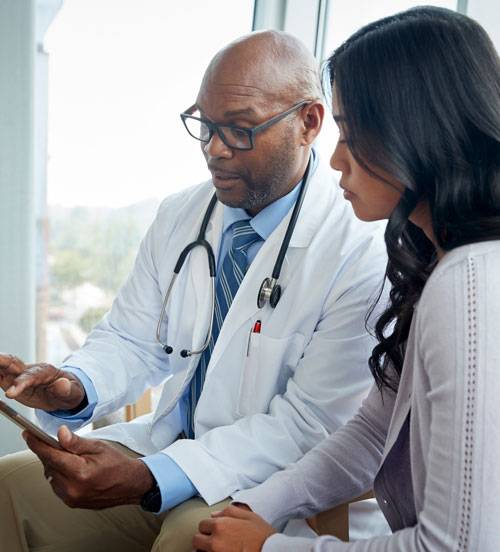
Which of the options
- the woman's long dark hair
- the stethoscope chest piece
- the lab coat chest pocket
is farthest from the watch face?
the woman's long dark hair

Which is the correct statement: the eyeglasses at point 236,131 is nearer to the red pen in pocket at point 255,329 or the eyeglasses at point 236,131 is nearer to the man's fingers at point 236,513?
the red pen in pocket at point 255,329

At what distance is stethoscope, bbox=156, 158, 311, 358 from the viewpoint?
59.5 inches

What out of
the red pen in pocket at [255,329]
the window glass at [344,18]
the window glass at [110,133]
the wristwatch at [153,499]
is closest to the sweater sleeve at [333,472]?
the wristwatch at [153,499]

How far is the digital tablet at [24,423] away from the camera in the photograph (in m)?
1.17

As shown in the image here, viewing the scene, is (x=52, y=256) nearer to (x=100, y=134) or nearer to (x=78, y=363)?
(x=100, y=134)

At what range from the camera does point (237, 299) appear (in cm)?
155

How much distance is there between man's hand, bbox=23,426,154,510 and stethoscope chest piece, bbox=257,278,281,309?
40cm

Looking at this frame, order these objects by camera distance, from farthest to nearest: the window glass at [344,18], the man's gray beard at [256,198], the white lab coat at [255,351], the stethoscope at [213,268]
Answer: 1. the window glass at [344,18]
2. the man's gray beard at [256,198]
3. the stethoscope at [213,268]
4. the white lab coat at [255,351]

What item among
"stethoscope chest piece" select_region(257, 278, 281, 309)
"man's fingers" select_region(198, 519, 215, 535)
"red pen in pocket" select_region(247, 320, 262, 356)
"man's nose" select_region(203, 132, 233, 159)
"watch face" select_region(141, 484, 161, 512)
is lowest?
"watch face" select_region(141, 484, 161, 512)

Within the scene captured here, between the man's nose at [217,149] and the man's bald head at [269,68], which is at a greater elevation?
the man's bald head at [269,68]

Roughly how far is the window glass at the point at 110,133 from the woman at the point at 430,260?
1439 millimetres

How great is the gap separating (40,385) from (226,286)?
428mm

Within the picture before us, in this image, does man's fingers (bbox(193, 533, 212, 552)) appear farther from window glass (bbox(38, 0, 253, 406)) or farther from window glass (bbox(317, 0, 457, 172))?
window glass (bbox(38, 0, 253, 406))

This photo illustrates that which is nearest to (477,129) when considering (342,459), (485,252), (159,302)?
(485,252)
